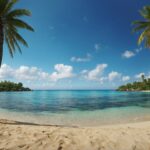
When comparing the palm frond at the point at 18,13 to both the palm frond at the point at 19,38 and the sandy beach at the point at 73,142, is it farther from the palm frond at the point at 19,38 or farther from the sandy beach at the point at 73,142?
the sandy beach at the point at 73,142

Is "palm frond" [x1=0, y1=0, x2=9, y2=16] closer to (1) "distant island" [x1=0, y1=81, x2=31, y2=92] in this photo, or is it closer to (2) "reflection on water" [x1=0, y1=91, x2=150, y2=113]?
(2) "reflection on water" [x1=0, y1=91, x2=150, y2=113]

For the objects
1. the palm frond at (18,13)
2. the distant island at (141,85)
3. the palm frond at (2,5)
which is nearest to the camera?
the palm frond at (2,5)

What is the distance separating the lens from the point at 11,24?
1582 cm

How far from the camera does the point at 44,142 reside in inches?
254

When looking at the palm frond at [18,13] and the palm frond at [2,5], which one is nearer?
the palm frond at [2,5]

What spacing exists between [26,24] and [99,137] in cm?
1289

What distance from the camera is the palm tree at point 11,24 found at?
→ 1419 centimetres

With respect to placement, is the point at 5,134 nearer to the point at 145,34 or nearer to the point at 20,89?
the point at 145,34

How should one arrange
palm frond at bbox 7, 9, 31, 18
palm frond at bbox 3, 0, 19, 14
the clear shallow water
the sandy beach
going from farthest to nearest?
the clear shallow water, palm frond at bbox 7, 9, 31, 18, palm frond at bbox 3, 0, 19, 14, the sandy beach

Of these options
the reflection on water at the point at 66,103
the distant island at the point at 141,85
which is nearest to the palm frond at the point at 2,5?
the reflection on water at the point at 66,103

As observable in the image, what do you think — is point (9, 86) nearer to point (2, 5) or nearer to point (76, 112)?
point (76, 112)

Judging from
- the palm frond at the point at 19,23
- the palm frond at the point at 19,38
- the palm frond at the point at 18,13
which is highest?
the palm frond at the point at 18,13

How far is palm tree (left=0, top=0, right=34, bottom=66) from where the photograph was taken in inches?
559

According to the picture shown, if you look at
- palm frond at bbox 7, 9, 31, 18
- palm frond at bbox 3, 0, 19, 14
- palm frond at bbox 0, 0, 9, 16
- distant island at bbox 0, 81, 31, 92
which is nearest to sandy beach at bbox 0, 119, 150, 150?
palm frond at bbox 0, 0, 9, 16
